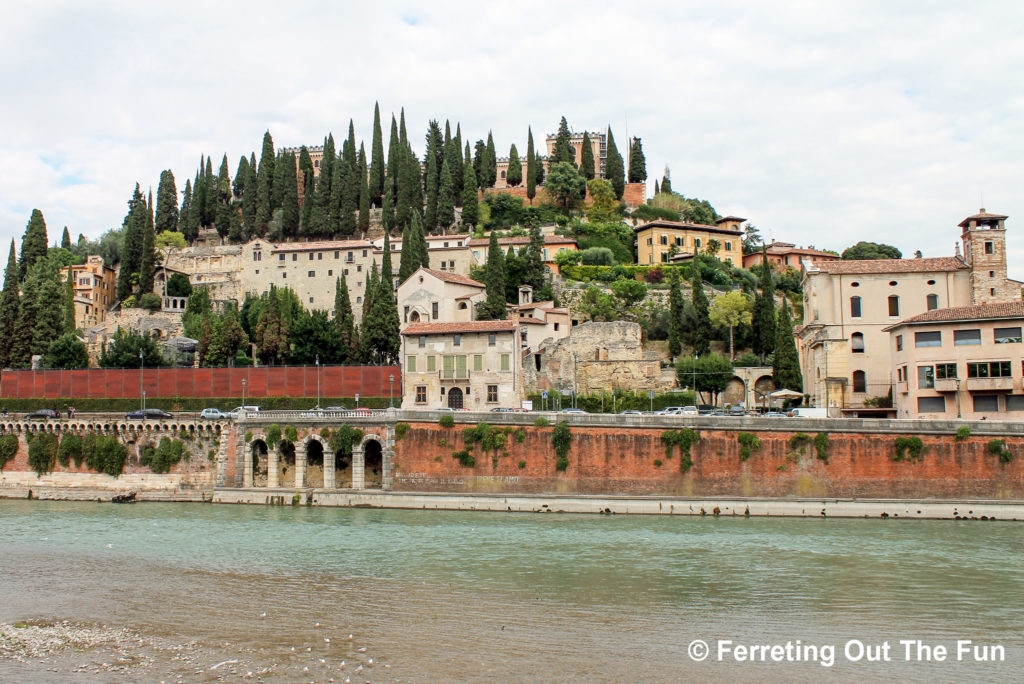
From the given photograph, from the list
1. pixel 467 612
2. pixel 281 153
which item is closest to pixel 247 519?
pixel 467 612

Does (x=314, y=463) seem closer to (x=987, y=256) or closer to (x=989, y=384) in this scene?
(x=989, y=384)

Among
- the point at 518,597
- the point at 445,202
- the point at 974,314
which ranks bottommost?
the point at 518,597

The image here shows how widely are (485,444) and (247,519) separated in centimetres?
1083

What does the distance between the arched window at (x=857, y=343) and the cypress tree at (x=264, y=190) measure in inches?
2448

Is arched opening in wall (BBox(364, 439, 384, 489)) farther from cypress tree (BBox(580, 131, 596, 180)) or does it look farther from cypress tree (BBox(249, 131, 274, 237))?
cypress tree (BBox(580, 131, 596, 180))

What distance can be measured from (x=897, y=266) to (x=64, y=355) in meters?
54.5

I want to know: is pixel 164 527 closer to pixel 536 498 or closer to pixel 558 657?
pixel 536 498

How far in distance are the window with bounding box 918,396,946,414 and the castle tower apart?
9.73m

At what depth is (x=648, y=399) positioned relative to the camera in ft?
160

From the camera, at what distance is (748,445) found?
116 ft

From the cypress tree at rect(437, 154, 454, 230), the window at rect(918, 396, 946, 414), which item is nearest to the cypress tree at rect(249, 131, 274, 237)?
the cypress tree at rect(437, 154, 454, 230)

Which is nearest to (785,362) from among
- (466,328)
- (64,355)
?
(466,328)

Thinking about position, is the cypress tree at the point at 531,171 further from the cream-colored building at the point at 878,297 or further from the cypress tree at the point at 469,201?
the cream-colored building at the point at 878,297

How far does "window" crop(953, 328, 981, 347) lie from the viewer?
122ft
